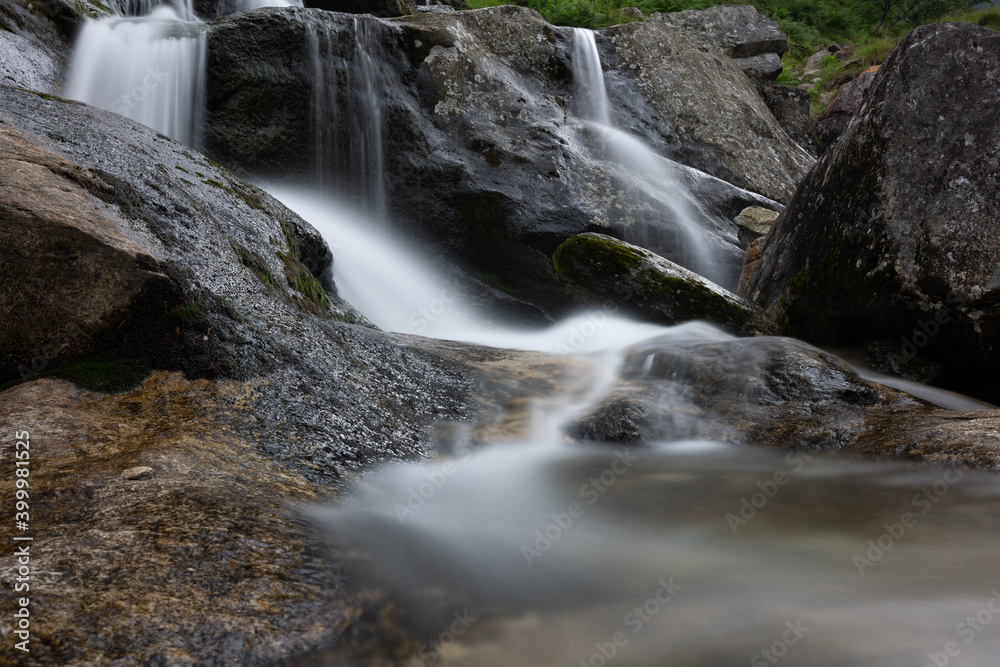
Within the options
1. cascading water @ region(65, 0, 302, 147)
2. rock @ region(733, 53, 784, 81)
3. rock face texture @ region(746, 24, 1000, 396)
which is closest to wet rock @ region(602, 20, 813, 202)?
rock @ region(733, 53, 784, 81)

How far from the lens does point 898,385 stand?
4594 millimetres

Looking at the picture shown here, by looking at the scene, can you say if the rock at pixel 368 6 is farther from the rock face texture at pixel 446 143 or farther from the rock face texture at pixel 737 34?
the rock face texture at pixel 737 34

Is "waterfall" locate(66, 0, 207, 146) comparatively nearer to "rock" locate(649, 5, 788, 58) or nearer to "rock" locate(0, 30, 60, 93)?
"rock" locate(0, 30, 60, 93)

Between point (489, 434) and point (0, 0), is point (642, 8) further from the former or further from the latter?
point (489, 434)

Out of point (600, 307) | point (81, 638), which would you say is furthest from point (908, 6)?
point (81, 638)

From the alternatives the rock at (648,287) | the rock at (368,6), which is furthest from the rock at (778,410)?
the rock at (368,6)

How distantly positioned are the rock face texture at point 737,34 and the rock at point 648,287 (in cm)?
1112

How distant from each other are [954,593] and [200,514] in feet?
8.09

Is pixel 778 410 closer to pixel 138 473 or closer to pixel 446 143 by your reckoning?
pixel 138 473

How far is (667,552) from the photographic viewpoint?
2371mm

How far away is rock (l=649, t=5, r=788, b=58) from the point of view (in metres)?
15.5

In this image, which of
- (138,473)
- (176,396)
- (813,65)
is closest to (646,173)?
(176,396)

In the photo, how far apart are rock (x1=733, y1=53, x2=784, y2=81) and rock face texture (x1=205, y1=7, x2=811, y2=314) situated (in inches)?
250

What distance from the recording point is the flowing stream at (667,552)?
1.71 meters
